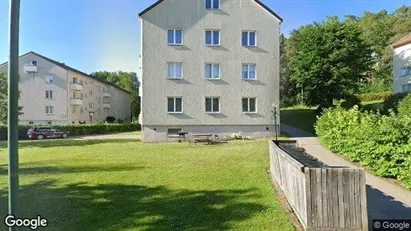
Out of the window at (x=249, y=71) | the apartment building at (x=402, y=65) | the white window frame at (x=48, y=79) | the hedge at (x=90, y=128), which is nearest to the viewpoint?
the window at (x=249, y=71)

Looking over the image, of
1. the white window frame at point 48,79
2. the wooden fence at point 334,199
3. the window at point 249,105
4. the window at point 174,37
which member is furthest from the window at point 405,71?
the white window frame at point 48,79

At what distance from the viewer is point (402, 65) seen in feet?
134

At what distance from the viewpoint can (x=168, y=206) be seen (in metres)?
7.59

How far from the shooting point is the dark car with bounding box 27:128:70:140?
3544 cm

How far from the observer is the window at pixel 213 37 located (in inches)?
1033

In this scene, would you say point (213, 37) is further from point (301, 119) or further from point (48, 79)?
point (48, 79)

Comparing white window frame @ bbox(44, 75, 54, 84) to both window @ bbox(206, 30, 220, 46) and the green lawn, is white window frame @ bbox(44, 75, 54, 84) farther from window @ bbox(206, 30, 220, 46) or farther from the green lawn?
the green lawn

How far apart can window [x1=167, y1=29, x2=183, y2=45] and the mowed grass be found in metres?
14.9

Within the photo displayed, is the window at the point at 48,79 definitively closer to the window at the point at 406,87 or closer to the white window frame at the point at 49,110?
the white window frame at the point at 49,110

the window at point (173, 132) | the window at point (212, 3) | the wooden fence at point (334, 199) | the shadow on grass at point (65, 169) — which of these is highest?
the window at point (212, 3)

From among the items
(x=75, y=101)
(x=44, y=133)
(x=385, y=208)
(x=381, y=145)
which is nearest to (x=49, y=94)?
(x=75, y=101)

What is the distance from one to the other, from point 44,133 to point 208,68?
2246cm

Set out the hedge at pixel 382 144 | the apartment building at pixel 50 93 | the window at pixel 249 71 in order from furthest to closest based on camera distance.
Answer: the apartment building at pixel 50 93 → the window at pixel 249 71 → the hedge at pixel 382 144

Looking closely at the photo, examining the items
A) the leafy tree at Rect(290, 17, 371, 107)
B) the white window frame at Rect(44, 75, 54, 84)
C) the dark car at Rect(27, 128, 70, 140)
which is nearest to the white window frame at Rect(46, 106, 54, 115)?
the white window frame at Rect(44, 75, 54, 84)
